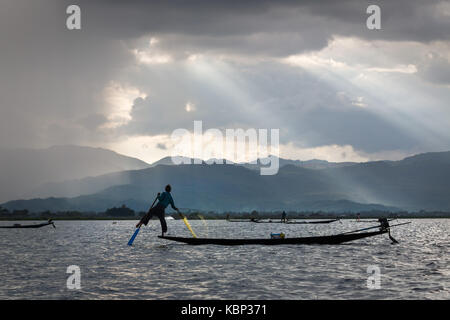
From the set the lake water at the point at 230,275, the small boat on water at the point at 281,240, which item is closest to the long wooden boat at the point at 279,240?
the small boat on water at the point at 281,240

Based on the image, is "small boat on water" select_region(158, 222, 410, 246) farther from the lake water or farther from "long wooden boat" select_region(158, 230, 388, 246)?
the lake water

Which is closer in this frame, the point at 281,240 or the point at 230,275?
the point at 230,275

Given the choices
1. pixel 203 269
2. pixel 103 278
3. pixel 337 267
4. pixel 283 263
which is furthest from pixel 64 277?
pixel 337 267

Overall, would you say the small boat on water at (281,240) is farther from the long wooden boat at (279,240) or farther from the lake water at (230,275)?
the lake water at (230,275)

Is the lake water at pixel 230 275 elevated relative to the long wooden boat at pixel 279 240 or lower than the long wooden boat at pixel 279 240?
lower

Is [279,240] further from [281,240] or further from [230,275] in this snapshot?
[230,275]

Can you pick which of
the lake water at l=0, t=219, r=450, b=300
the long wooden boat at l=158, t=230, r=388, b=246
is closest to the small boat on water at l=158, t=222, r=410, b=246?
the long wooden boat at l=158, t=230, r=388, b=246

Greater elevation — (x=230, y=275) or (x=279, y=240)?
(x=279, y=240)

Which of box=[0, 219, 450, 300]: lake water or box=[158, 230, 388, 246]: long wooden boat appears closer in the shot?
box=[0, 219, 450, 300]: lake water

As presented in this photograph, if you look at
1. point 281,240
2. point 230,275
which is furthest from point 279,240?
point 230,275
